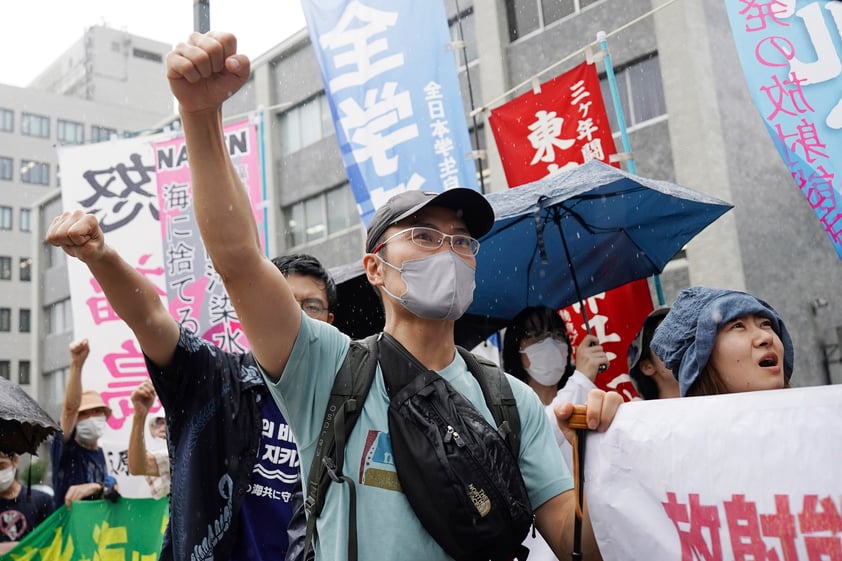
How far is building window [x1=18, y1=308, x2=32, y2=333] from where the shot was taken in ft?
142

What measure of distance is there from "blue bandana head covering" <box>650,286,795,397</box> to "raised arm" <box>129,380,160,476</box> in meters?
2.90

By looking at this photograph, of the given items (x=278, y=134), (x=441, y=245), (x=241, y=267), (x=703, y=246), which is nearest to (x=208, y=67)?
(x=241, y=267)

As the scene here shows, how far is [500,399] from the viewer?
2.26 meters

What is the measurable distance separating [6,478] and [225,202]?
4.78 meters

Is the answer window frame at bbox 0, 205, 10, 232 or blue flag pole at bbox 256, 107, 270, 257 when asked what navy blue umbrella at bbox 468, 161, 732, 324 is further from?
window frame at bbox 0, 205, 10, 232

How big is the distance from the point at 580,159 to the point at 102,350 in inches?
189

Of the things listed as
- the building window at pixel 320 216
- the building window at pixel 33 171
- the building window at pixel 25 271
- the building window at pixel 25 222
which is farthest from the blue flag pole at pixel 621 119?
the building window at pixel 33 171

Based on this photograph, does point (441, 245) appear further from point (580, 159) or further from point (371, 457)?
point (580, 159)

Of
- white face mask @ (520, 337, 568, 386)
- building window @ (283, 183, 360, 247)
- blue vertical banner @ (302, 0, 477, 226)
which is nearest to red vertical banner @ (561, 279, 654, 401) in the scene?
white face mask @ (520, 337, 568, 386)

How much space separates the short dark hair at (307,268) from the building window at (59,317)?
35089 mm

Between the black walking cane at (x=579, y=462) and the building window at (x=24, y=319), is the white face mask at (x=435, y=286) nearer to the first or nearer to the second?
the black walking cane at (x=579, y=462)

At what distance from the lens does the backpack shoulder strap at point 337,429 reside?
199cm

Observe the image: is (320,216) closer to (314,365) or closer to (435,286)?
(435,286)

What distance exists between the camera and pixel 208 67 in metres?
1.71
